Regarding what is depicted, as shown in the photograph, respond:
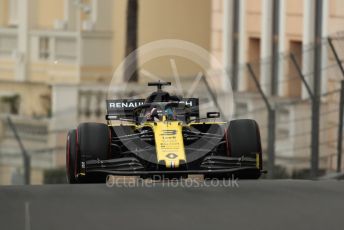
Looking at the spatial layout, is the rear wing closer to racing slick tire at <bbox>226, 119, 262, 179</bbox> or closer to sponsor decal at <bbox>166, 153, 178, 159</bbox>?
racing slick tire at <bbox>226, 119, 262, 179</bbox>

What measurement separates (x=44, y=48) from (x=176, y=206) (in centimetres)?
3363

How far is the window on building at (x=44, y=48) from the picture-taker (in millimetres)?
49188

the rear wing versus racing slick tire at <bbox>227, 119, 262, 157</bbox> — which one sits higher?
the rear wing

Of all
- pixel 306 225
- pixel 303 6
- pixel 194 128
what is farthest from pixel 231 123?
pixel 303 6

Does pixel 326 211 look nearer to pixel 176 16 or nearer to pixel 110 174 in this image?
pixel 110 174

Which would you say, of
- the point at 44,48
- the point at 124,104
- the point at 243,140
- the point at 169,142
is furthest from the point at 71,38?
the point at 169,142

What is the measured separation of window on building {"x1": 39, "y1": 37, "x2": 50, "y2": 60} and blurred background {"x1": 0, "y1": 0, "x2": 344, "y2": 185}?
3cm

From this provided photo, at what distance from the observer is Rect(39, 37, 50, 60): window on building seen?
161 feet

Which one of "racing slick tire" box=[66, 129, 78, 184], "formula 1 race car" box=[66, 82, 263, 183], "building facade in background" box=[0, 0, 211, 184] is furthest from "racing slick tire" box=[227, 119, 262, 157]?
"building facade in background" box=[0, 0, 211, 184]

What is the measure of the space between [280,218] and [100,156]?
4917mm

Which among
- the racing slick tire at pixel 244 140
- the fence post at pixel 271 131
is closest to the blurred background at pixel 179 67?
the fence post at pixel 271 131

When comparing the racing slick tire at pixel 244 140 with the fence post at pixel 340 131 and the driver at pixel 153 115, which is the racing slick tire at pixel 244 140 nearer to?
the driver at pixel 153 115

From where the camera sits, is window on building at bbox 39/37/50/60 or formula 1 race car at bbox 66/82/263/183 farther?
window on building at bbox 39/37/50/60

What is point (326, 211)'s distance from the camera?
15703mm
